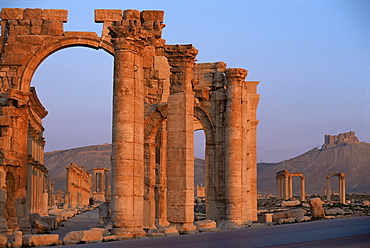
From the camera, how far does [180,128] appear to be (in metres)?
20.2

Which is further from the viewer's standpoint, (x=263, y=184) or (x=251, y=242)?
(x=263, y=184)

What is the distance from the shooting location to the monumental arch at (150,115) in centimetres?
1812

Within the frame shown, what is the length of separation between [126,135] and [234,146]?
10.3 metres

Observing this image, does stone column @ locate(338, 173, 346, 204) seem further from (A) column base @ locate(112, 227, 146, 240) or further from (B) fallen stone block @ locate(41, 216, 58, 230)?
(A) column base @ locate(112, 227, 146, 240)

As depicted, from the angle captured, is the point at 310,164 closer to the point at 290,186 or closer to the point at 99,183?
the point at 99,183

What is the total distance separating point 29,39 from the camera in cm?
2564

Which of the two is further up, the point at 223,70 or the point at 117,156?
the point at 223,70

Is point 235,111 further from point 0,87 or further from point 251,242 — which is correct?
point 251,242

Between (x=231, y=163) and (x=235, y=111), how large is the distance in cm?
220

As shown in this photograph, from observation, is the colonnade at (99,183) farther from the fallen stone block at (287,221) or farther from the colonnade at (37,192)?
the fallen stone block at (287,221)

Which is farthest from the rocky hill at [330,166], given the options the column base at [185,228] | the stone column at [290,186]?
the column base at [185,228]

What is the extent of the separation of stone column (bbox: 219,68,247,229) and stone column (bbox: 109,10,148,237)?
937cm

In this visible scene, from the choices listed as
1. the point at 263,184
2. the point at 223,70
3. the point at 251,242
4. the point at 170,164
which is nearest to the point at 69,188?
the point at 223,70

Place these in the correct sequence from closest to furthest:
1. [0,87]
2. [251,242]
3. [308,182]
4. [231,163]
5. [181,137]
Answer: [251,242] → [181,137] → [0,87] → [231,163] → [308,182]
